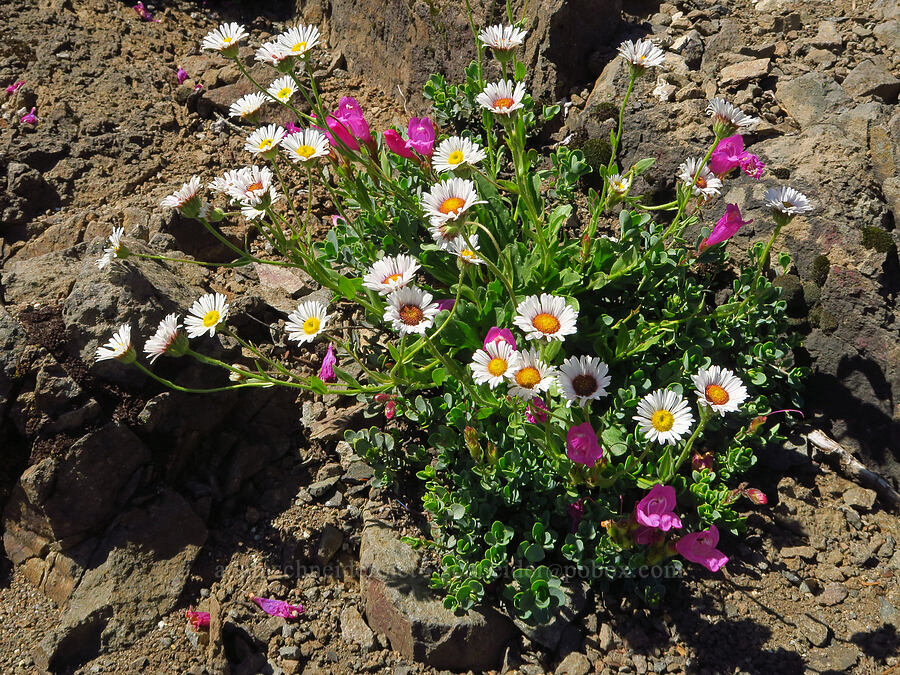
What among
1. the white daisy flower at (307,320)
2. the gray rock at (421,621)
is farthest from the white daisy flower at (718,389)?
the white daisy flower at (307,320)

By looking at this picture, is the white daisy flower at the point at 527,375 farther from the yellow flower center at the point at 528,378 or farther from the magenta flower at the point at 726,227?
the magenta flower at the point at 726,227

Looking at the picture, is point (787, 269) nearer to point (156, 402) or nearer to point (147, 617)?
point (156, 402)

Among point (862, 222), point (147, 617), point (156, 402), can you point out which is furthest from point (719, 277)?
point (147, 617)

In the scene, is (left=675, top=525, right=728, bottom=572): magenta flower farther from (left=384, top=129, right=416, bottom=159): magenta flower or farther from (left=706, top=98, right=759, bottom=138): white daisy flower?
(left=384, top=129, right=416, bottom=159): magenta flower

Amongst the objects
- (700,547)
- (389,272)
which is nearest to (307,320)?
(389,272)

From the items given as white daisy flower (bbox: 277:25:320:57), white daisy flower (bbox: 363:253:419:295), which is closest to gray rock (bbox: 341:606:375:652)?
white daisy flower (bbox: 363:253:419:295)

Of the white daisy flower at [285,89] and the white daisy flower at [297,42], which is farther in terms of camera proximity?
the white daisy flower at [285,89]
